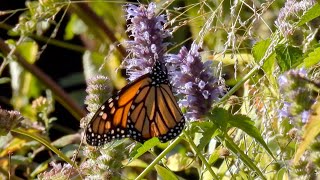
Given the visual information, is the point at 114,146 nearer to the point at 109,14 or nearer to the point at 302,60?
the point at 302,60

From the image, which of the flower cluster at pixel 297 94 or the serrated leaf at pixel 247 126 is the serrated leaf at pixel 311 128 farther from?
the serrated leaf at pixel 247 126

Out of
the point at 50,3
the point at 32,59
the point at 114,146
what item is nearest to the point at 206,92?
the point at 114,146

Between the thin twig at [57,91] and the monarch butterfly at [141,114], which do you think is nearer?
the monarch butterfly at [141,114]

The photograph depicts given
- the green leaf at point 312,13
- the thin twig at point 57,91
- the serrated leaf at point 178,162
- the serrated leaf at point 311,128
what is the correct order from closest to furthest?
the serrated leaf at point 311,128
the green leaf at point 312,13
the serrated leaf at point 178,162
the thin twig at point 57,91

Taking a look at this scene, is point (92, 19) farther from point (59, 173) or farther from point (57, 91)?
point (59, 173)

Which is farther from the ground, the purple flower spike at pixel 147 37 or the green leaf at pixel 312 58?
the purple flower spike at pixel 147 37

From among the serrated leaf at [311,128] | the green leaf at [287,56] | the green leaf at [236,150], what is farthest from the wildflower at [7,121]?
the serrated leaf at [311,128]
